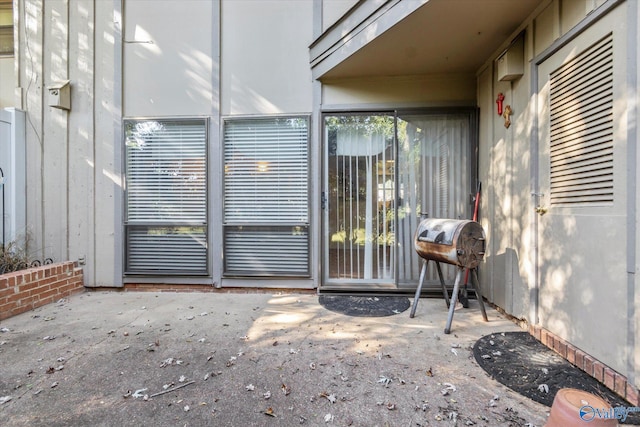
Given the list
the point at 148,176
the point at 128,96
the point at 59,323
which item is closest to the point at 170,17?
the point at 128,96

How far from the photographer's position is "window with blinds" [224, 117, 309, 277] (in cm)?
388

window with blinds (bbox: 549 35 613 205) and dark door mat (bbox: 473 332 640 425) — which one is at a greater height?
window with blinds (bbox: 549 35 613 205)

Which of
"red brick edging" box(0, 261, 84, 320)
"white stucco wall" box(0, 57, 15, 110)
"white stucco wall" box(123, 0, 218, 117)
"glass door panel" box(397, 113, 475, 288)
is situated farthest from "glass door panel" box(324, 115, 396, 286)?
"white stucco wall" box(0, 57, 15, 110)

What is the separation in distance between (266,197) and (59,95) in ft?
10.1

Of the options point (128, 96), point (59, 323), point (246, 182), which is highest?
point (128, 96)

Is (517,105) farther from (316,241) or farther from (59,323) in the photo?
(59,323)

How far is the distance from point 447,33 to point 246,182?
9.38ft

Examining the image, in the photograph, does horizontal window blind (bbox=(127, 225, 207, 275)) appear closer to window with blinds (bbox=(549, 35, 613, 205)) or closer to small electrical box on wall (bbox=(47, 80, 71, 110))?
small electrical box on wall (bbox=(47, 80, 71, 110))

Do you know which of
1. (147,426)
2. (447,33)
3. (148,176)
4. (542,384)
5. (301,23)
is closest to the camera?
(147,426)

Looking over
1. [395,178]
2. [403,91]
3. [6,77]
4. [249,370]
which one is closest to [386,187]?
[395,178]

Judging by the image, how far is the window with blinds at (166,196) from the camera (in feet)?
13.0

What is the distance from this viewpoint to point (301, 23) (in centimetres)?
379

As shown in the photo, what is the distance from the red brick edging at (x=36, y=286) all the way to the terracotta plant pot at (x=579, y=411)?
4617 millimetres

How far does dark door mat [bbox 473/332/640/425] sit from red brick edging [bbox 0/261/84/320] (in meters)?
4.56
